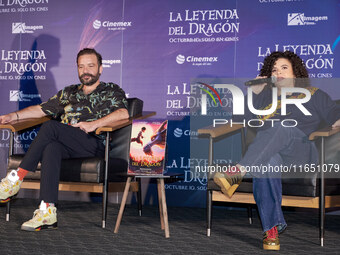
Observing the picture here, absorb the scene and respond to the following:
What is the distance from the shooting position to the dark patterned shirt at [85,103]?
386 centimetres

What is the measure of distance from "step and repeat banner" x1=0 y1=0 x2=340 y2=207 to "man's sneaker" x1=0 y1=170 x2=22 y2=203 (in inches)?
76.0

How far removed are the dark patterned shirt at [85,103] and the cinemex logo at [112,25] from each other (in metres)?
1.26

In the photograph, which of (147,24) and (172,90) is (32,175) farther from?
(147,24)

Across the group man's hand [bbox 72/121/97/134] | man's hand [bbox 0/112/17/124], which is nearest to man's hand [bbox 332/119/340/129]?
man's hand [bbox 72/121/97/134]

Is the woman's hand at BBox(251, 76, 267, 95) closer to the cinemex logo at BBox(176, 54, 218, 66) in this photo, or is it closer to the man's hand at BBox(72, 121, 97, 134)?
the man's hand at BBox(72, 121, 97, 134)

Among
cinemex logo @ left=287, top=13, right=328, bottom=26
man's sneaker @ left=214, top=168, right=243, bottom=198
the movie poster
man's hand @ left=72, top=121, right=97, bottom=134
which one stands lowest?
man's sneaker @ left=214, top=168, right=243, bottom=198

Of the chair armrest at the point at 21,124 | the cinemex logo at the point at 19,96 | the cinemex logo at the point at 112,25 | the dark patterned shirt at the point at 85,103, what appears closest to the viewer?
the chair armrest at the point at 21,124

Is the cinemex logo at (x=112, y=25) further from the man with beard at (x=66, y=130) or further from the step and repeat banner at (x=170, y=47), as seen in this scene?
the man with beard at (x=66, y=130)

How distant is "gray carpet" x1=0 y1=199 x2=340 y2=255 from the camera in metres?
2.79

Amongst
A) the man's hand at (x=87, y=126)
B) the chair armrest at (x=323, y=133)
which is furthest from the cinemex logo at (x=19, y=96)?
the chair armrest at (x=323, y=133)

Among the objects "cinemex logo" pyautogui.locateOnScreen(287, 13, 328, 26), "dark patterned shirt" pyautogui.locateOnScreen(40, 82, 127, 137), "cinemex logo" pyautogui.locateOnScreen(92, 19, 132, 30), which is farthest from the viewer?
"cinemex logo" pyautogui.locateOnScreen(92, 19, 132, 30)

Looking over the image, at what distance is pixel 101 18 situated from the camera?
5250mm

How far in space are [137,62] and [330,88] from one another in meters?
1.85

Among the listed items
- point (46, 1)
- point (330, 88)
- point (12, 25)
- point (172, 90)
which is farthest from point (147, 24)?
point (330, 88)
